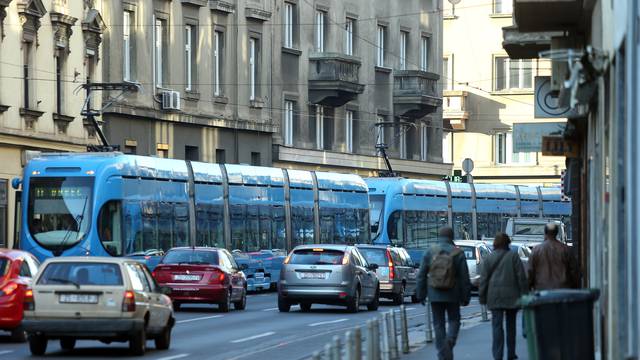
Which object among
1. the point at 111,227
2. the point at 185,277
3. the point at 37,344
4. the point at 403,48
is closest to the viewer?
the point at 37,344

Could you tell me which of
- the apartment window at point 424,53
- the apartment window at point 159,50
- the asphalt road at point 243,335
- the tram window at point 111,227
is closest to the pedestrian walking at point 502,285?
the asphalt road at point 243,335

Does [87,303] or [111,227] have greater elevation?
[111,227]

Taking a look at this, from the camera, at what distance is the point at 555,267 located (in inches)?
795

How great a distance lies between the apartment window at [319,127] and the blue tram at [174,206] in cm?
1105

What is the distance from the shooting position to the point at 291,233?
49438 mm

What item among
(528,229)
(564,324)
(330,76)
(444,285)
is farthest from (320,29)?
(564,324)

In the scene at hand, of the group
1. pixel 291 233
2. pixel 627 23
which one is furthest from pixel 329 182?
pixel 627 23

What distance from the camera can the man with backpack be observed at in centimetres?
2027

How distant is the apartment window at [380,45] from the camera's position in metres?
70.4

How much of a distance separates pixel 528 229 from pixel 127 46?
579 inches

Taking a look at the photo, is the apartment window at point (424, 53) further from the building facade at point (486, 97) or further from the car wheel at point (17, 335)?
the car wheel at point (17, 335)

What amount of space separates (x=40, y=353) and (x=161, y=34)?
32.4m

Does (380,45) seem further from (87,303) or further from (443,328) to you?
(443,328)

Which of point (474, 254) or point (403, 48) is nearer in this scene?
point (474, 254)
